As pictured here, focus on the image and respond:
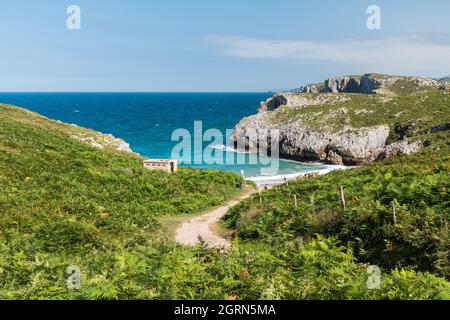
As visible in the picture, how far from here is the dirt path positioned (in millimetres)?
22422

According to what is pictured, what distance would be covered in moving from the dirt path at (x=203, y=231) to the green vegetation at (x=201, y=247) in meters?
1.13

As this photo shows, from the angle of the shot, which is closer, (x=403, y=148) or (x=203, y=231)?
(x=203, y=231)

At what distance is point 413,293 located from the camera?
9.51 m

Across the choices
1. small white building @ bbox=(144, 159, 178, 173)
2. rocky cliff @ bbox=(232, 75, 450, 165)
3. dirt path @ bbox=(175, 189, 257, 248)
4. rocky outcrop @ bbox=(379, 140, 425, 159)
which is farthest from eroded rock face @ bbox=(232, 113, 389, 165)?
dirt path @ bbox=(175, 189, 257, 248)

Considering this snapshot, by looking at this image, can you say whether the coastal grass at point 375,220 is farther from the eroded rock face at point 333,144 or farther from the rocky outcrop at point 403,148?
the eroded rock face at point 333,144

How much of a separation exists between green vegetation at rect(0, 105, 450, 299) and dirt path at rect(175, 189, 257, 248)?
1.13 meters

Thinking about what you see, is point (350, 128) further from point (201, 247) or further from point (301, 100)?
point (201, 247)

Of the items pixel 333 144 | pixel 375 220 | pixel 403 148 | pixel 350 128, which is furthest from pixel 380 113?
pixel 375 220

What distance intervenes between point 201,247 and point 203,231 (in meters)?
10.2

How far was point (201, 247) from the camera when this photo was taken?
15.2 m

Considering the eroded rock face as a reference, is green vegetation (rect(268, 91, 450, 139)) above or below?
above

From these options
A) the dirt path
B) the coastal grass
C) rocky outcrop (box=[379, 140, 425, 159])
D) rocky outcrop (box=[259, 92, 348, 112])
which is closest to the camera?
the coastal grass

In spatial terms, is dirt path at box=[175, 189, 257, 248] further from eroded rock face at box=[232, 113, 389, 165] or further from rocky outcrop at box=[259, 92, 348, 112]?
rocky outcrop at box=[259, 92, 348, 112]

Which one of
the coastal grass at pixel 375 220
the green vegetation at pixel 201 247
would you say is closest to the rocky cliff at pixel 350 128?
the coastal grass at pixel 375 220
